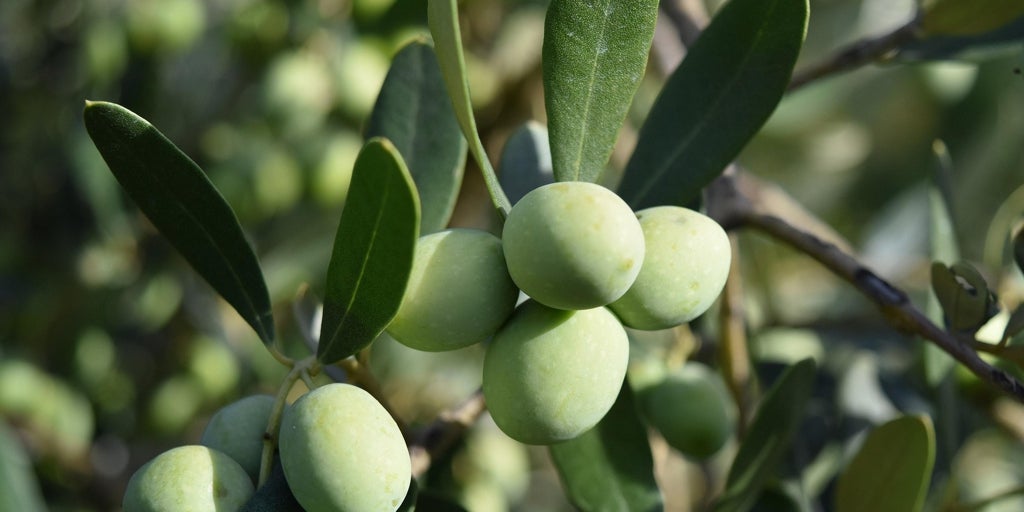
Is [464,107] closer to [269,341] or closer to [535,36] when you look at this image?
[269,341]

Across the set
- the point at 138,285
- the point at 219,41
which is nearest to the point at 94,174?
the point at 138,285

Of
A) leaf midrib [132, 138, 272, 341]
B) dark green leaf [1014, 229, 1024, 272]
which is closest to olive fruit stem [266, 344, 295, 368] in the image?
leaf midrib [132, 138, 272, 341]

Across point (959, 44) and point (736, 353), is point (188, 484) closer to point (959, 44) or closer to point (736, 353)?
point (736, 353)

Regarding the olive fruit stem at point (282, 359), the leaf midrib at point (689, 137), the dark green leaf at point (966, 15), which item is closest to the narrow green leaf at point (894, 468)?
the leaf midrib at point (689, 137)

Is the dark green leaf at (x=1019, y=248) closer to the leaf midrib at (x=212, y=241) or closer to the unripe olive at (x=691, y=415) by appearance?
the unripe olive at (x=691, y=415)

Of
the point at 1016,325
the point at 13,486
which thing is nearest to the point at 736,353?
the point at 1016,325

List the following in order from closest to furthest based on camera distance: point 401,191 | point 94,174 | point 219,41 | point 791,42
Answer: point 401,191, point 791,42, point 94,174, point 219,41
